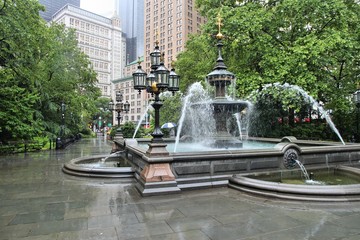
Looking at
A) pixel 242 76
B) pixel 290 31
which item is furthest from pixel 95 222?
pixel 290 31

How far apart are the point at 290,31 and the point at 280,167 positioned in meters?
17.3

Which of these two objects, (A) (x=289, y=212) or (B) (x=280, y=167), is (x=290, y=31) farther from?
(A) (x=289, y=212)

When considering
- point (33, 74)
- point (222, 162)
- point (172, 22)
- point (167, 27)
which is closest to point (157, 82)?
Result: point (222, 162)

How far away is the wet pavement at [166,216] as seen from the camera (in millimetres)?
4340

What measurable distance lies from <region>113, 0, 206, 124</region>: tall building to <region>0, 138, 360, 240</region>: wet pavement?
85983 millimetres

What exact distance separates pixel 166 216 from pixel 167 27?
112014 mm

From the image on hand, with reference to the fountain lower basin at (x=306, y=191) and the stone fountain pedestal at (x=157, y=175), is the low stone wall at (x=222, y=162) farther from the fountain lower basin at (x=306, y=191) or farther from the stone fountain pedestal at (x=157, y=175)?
the fountain lower basin at (x=306, y=191)

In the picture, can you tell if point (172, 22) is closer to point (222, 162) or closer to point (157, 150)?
point (222, 162)

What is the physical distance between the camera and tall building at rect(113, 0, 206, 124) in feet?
333

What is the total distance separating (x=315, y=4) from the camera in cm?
1820

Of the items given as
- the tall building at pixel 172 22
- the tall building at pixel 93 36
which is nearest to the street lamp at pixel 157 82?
the tall building at pixel 172 22

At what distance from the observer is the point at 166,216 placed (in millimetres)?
5207

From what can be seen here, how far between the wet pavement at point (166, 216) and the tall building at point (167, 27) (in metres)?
86.0

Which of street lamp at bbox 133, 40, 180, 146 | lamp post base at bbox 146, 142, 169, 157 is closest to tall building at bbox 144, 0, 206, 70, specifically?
street lamp at bbox 133, 40, 180, 146
